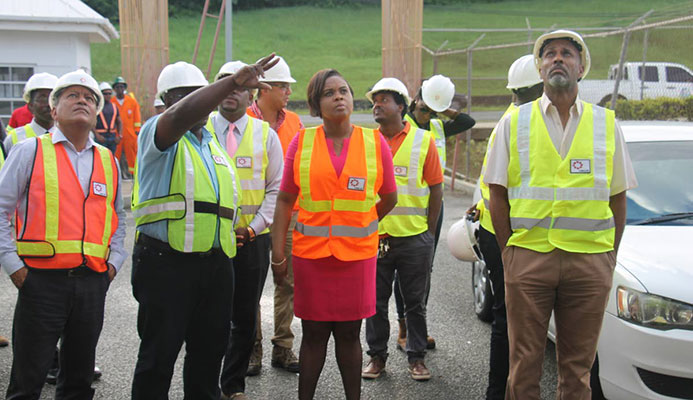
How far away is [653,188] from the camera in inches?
200

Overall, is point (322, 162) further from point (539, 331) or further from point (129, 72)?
point (129, 72)

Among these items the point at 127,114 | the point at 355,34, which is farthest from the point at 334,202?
the point at 355,34

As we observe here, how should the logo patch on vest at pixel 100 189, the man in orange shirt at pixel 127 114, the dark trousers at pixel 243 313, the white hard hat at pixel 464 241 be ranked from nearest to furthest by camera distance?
the logo patch on vest at pixel 100 189 → the dark trousers at pixel 243 313 → the white hard hat at pixel 464 241 → the man in orange shirt at pixel 127 114

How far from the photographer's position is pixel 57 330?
3.91 meters

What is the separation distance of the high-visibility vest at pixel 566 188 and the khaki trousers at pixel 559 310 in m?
0.07

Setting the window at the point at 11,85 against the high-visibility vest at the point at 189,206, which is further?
the window at the point at 11,85

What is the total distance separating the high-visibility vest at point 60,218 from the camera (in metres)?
3.92

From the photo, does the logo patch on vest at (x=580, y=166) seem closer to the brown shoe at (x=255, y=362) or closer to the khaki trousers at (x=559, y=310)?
the khaki trousers at (x=559, y=310)

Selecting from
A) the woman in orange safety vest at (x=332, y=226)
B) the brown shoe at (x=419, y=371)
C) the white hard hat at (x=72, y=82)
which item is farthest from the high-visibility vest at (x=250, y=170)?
the brown shoe at (x=419, y=371)

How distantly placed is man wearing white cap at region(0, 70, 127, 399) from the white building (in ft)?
38.1

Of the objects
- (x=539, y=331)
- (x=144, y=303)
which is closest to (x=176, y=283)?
(x=144, y=303)

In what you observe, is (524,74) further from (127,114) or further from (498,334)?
(127,114)

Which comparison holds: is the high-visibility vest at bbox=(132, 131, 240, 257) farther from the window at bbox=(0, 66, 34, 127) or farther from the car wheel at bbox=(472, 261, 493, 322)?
the window at bbox=(0, 66, 34, 127)

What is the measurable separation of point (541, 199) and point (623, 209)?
1.46 feet
